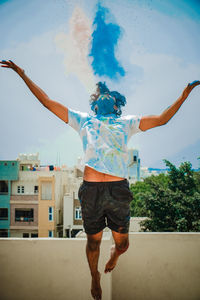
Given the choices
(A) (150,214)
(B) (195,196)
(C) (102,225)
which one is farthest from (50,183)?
(C) (102,225)

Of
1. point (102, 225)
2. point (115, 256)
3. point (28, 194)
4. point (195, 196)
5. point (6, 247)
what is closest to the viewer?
point (102, 225)

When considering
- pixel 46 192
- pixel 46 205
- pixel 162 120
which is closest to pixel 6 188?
pixel 46 192

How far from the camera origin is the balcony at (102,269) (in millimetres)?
2355

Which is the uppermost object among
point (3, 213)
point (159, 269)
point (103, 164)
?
point (103, 164)

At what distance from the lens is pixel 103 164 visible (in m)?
1.31

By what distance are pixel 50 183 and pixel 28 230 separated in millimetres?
4803

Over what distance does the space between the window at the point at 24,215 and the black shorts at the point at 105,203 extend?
69.0 ft

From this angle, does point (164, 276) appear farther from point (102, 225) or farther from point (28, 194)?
point (28, 194)

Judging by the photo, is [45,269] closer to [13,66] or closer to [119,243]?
[119,243]

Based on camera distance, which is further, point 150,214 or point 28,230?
point 28,230

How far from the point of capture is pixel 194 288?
8.11 feet

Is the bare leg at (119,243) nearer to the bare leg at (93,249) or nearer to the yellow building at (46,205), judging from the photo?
the bare leg at (93,249)

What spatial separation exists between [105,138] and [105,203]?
373mm

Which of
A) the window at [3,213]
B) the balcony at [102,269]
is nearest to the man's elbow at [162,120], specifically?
the balcony at [102,269]
